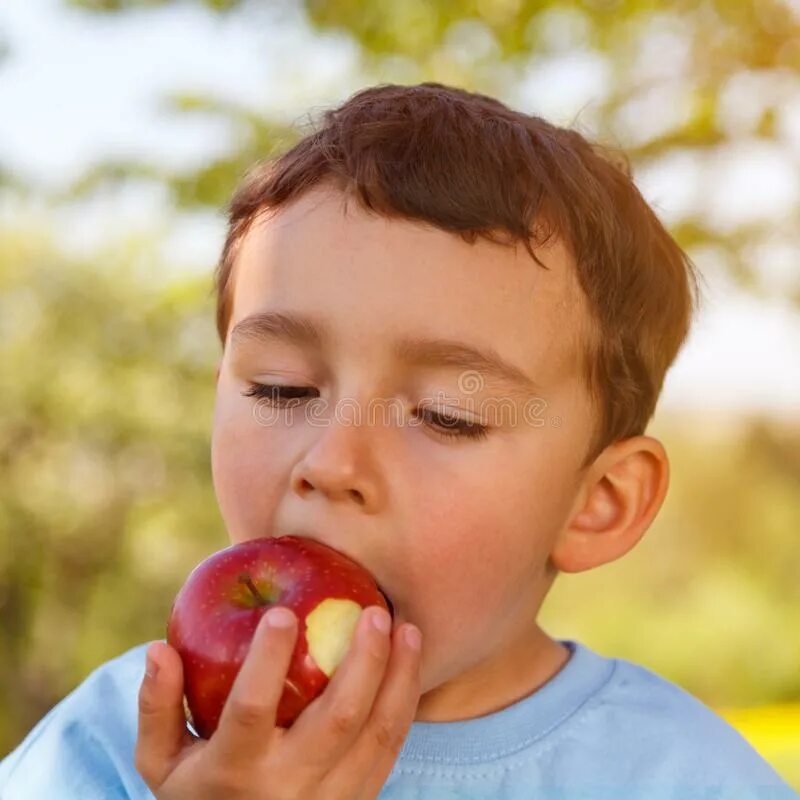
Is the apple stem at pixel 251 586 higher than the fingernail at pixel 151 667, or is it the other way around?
the apple stem at pixel 251 586

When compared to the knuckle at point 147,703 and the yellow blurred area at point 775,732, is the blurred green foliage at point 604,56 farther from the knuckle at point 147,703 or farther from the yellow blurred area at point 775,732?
the knuckle at point 147,703

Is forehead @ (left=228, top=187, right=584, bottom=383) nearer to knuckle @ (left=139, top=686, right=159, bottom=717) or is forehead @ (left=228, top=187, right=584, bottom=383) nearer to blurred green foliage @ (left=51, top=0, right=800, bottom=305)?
knuckle @ (left=139, top=686, right=159, bottom=717)

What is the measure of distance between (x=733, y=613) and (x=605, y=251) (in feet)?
18.6

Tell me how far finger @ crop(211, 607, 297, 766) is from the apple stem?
0.15 m

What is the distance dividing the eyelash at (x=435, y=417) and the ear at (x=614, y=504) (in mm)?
325

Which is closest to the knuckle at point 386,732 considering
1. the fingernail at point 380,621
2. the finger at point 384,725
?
the finger at point 384,725

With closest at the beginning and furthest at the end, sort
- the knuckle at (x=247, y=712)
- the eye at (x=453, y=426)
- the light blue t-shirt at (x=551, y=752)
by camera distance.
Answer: the knuckle at (x=247, y=712) < the eye at (x=453, y=426) < the light blue t-shirt at (x=551, y=752)

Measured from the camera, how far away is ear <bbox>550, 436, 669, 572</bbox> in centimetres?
196

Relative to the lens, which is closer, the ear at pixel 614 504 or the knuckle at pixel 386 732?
the knuckle at pixel 386 732

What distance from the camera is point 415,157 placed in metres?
1.81

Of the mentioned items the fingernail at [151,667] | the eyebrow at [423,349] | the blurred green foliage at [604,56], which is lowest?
the fingernail at [151,667]

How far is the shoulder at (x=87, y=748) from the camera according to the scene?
192cm

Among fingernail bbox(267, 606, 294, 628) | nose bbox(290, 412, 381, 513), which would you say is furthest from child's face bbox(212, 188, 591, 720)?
fingernail bbox(267, 606, 294, 628)

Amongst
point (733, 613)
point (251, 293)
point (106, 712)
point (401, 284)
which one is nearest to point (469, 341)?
point (401, 284)
